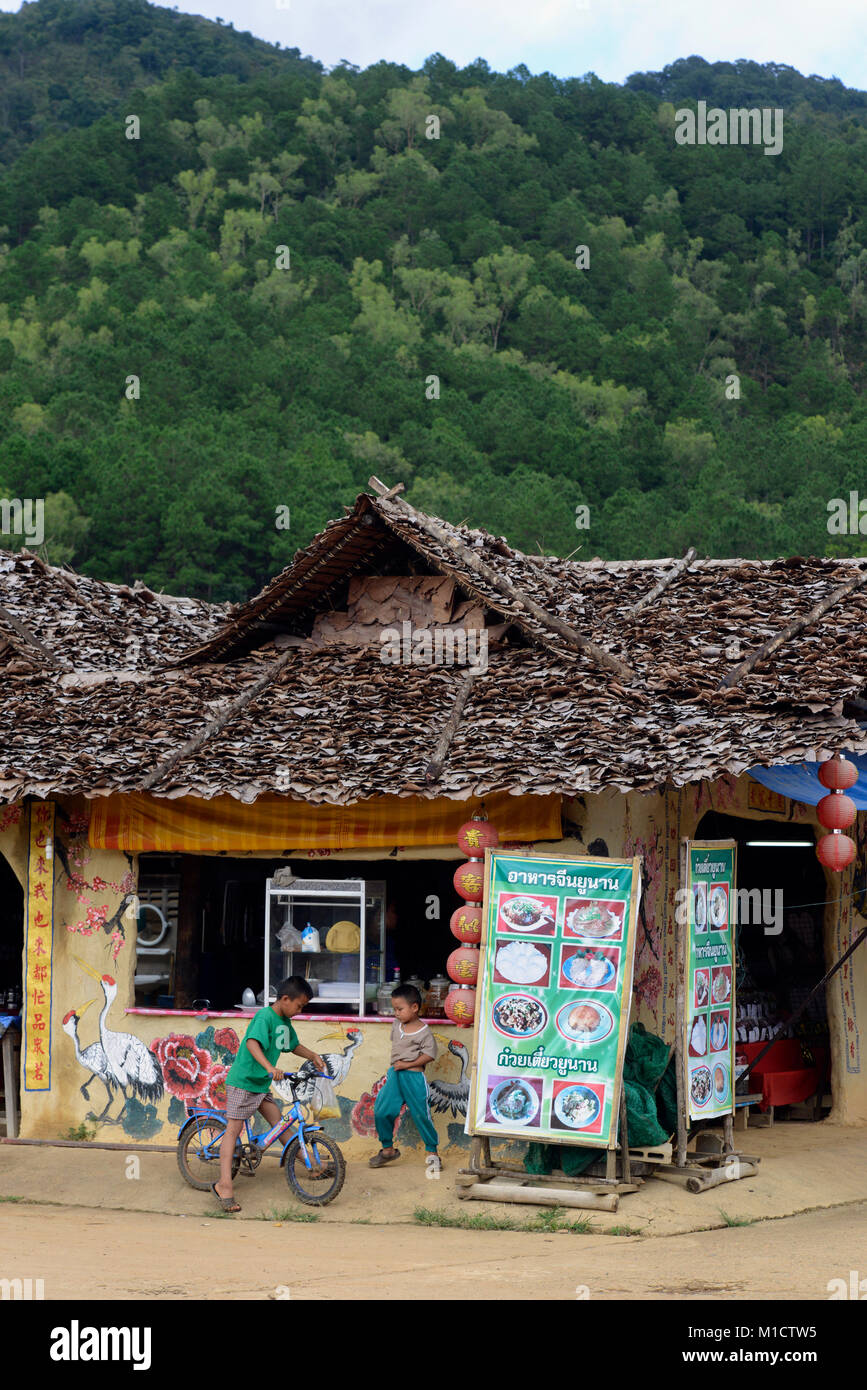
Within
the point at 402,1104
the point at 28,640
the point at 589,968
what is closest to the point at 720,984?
the point at 589,968

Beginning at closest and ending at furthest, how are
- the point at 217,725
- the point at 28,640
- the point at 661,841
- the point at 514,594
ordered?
the point at 661,841, the point at 217,725, the point at 514,594, the point at 28,640

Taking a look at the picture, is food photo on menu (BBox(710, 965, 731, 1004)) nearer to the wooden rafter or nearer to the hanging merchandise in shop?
the hanging merchandise in shop

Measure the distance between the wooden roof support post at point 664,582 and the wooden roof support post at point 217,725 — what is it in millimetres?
3318

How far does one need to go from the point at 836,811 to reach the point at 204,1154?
207 inches

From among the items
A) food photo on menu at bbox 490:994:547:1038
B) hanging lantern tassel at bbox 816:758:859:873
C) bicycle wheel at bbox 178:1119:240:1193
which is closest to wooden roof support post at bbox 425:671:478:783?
food photo on menu at bbox 490:994:547:1038

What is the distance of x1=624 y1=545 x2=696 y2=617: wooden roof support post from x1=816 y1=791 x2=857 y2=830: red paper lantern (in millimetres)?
3903

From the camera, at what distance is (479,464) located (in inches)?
1590

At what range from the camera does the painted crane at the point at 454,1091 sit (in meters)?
11.5

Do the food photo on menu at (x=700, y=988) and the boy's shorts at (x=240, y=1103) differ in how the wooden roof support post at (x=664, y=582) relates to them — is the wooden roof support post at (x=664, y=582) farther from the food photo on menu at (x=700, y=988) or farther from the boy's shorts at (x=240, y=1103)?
the boy's shorts at (x=240, y=1103)

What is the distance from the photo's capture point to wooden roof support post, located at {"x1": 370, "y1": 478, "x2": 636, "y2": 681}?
12.3 metres

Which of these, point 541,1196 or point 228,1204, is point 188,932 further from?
point 541,1196

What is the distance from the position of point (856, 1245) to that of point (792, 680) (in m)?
4.17

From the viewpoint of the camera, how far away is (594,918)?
10.5 meters

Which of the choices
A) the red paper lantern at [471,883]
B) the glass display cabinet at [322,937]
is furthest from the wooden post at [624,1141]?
the glass display cabinet at [322,937]
